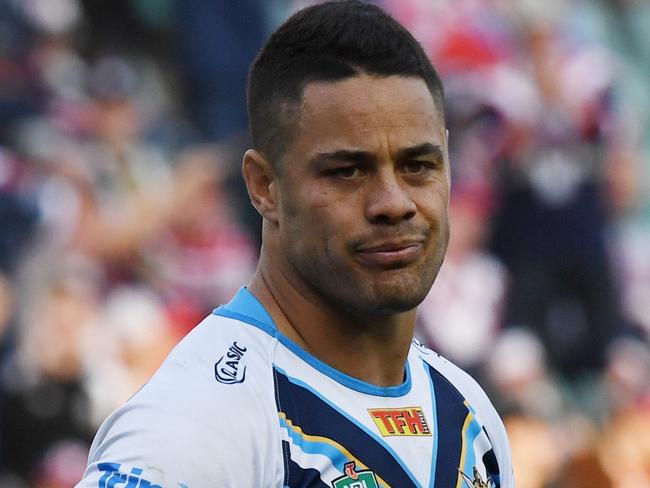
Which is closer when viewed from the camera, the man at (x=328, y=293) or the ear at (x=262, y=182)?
the man at (x=328, y=293)

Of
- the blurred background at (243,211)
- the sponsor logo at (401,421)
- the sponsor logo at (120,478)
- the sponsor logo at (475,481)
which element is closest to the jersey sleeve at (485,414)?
the sponsor logo at (475,481)

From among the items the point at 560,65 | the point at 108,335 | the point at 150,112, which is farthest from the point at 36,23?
the point at 560,65

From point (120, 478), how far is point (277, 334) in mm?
536

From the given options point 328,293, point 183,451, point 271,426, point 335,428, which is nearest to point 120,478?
point 183,451

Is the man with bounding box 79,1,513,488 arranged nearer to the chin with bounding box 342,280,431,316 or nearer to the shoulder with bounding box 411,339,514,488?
the chin with bounding box 342,280,431,316

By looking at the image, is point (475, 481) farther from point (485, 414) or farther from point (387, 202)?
point (387, 202)

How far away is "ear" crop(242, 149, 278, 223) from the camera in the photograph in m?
2.67

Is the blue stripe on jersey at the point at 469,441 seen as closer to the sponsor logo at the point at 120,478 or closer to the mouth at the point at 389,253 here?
the mouth at the point at 389,253

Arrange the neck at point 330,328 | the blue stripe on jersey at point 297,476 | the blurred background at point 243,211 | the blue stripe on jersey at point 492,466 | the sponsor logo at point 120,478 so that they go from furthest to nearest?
the blurred background at point 243,211 → the blue stripe on jersey at point 492,466 → the neck at point 330,328 → the blue stripe on jersey at point 297,476 → the sponsor logo at point 120,478

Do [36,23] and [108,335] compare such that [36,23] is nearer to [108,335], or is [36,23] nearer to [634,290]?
[108,335]

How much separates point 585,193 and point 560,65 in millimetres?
907

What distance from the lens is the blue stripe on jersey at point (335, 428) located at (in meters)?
2.48

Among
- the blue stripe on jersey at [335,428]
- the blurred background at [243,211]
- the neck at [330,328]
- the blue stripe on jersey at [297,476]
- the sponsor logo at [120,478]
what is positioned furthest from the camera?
the blurred background at [243,211]

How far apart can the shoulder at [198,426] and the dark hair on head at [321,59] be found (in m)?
0.47
